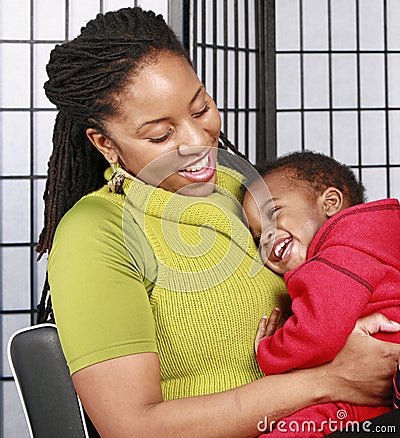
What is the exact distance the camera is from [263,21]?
2943 mm

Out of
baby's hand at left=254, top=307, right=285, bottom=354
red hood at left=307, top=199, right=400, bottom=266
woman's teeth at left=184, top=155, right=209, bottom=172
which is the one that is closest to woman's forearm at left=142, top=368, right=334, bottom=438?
baby's hand at left=254, top=307, right=285, bottom=354

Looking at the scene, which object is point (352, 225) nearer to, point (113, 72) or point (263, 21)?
point (113, 72)

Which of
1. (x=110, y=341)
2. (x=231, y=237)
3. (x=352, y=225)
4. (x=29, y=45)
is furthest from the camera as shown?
(x=29, y=45)

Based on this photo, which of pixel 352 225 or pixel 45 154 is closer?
pixel 352 225

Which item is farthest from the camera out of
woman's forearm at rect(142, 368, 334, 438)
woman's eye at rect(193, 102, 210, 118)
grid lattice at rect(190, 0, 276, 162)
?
grid lattice at rect(190, 0, 276, 162)

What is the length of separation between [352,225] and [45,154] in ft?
5.96

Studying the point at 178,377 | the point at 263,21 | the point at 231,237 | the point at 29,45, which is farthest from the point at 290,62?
the point at 178,377

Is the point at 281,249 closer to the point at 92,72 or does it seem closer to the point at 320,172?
the point at 320,172

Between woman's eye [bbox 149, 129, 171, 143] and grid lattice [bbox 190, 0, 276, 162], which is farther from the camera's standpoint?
grid lattice [bbox 190, 0, 276, 162]

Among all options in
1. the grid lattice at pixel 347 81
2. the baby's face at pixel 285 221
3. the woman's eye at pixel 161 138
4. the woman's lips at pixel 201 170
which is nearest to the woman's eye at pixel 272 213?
the baby's face at pixel 285 221

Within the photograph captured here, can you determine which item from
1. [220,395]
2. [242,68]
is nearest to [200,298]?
[220,395]

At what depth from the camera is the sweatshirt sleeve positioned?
125 centimetres

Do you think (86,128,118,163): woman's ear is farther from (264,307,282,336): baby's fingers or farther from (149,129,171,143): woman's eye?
(264,307,282,336): baby's fingers

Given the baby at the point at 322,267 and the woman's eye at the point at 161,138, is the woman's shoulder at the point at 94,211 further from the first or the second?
the baby at the point at 322,267
